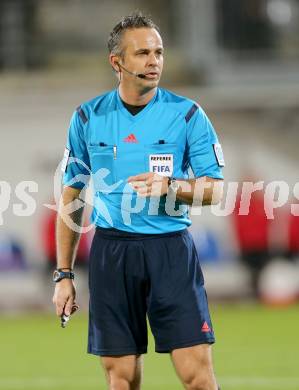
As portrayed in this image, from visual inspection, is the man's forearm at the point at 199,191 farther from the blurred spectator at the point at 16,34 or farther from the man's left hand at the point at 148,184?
the blurred spectator at the point at 16,34

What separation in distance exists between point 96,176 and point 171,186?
0.47m

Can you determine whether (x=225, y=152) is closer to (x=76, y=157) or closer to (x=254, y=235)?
(x=254, y=235)

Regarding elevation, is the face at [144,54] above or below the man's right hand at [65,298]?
above

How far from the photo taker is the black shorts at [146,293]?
17.7 feet

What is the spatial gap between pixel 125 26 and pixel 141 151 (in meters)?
0.56

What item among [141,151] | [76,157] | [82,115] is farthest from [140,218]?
[82,115]

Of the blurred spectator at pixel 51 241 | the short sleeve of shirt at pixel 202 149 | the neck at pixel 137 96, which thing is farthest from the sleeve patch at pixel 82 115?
the blurred spectator at pixel 51 241

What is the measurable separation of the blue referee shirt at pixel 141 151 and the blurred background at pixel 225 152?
6.88 m

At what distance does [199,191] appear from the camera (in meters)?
5.25

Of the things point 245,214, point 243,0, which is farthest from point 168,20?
point 245,214

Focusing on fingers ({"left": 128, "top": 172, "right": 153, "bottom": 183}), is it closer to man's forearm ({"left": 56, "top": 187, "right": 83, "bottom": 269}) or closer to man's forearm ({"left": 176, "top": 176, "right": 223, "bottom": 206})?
man's forearm ({"left": 176, "top": 176, "right": 223, "bottom": 206})

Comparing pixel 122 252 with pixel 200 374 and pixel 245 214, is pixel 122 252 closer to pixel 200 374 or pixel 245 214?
pixel 200 374

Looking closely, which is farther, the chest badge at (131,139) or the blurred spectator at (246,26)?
the blurred spectator at (246,26)

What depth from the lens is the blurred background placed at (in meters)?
13.4
